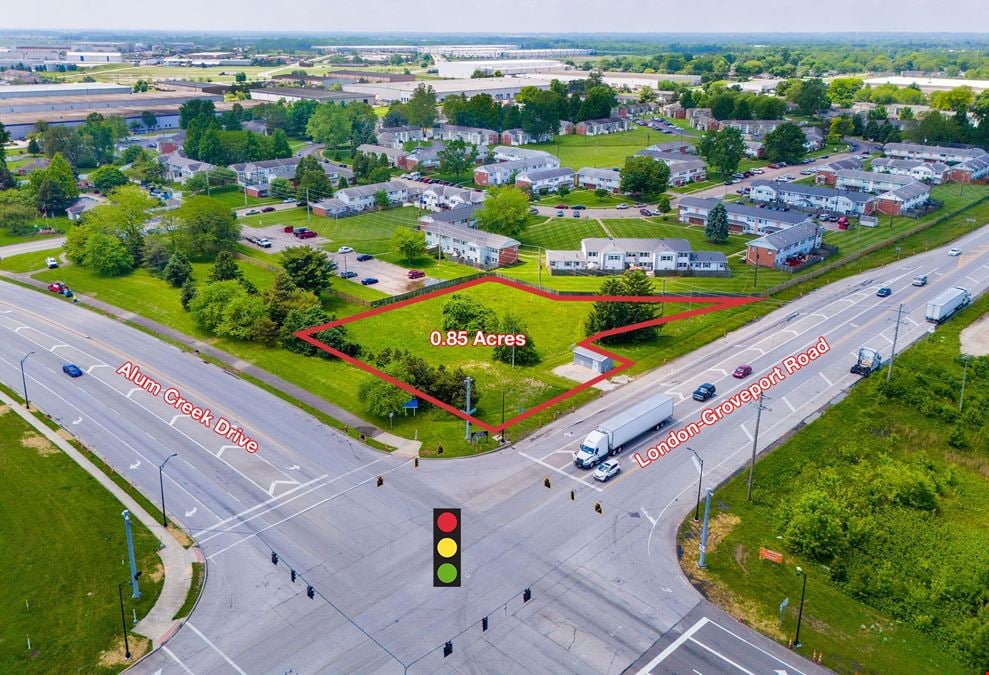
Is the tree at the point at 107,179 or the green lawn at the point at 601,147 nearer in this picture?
the tree at the point at 107,179

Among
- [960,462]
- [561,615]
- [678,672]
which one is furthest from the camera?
[960,462]

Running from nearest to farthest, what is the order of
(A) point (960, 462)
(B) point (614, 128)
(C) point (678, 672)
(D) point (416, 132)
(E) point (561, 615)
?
(C) point (678, 672), (E) point (561, 615), (A) point (960, 462), (D) point (416, 132), (B) point (614, 128)

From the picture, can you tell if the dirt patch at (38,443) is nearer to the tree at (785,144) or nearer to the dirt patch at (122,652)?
the dirt patch at (122,652)

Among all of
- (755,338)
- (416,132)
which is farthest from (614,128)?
(755,338)

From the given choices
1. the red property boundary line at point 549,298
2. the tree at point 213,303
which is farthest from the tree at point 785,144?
the tree at point 213,303

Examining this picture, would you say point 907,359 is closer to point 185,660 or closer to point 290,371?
point 290,371

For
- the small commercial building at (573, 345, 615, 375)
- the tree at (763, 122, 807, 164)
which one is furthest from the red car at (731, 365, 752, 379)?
the tree at (763, 122, 807, 164)

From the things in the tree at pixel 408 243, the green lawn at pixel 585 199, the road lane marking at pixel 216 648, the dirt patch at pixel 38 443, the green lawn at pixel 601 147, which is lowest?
the road lane marking at pixel 216 648

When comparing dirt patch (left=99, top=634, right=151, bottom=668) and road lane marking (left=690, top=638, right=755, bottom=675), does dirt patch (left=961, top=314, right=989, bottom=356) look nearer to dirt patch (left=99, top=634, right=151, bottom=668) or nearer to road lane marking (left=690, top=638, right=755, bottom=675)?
road lane marking (left=690, top=638, right=755, bottom=675)
